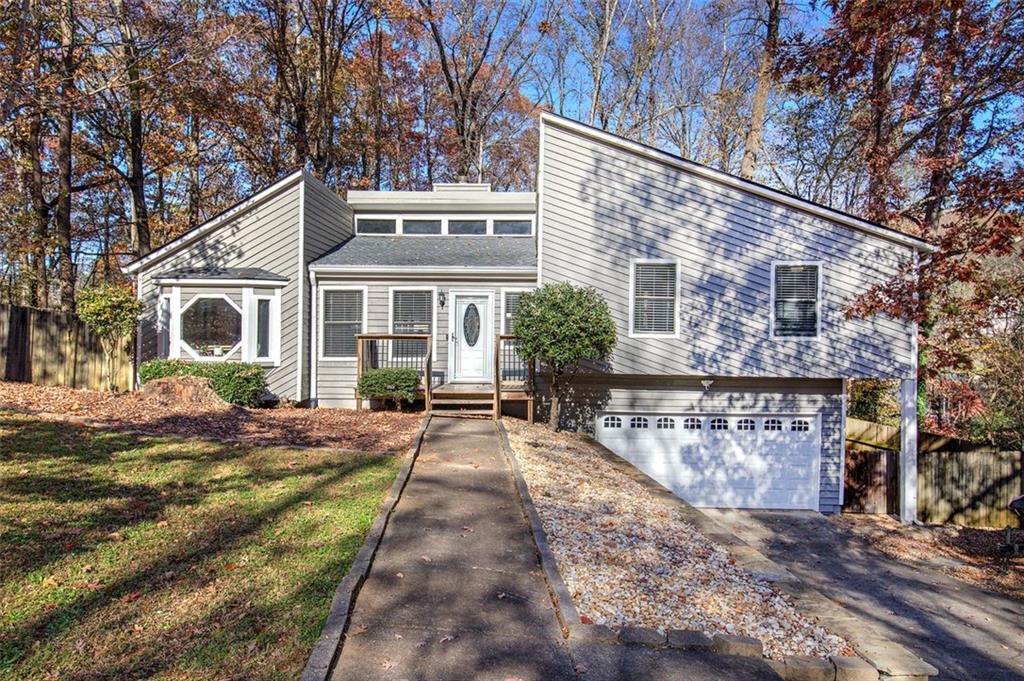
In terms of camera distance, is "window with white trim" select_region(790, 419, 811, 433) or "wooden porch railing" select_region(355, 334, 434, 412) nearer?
"window with white trim" select_region(790, 419, 811, 433)

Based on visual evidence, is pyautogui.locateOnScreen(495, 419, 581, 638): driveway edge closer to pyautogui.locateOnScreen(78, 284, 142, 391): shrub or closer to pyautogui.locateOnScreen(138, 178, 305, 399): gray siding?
pyautogui.locateOnScreen(138, 178, 305, 399): gray siding

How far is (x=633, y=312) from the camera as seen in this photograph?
11.4m

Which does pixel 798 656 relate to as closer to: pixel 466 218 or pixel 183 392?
pixel 183 392

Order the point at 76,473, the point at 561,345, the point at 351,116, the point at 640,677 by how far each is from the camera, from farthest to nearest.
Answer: the point at 351,116, the point at 561,345, the point at 76,473, the point at 640,677

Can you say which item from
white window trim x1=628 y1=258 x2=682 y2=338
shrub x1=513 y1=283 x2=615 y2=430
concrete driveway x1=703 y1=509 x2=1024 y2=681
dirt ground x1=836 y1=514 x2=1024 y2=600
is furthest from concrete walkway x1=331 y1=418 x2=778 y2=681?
dirt ground x1=836 y1=514 x2=1024 y2=600

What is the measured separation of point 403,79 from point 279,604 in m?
26.1

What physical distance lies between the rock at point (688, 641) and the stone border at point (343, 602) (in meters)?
2.02

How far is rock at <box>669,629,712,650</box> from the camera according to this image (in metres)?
3.71

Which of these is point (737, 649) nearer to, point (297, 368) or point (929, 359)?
point (297, 368)

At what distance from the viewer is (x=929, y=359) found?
44.5 ft

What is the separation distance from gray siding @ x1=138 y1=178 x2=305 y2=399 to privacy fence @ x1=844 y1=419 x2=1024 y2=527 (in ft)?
38.6

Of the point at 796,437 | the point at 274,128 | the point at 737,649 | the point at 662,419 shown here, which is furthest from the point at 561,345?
the point at 274,128

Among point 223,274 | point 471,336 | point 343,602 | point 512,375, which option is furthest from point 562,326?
point 223,274

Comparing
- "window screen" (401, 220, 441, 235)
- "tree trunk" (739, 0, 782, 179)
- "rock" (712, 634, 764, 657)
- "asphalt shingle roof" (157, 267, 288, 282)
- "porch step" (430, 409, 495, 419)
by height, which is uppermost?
"tree trunk" (739, 0, 782, 179)
